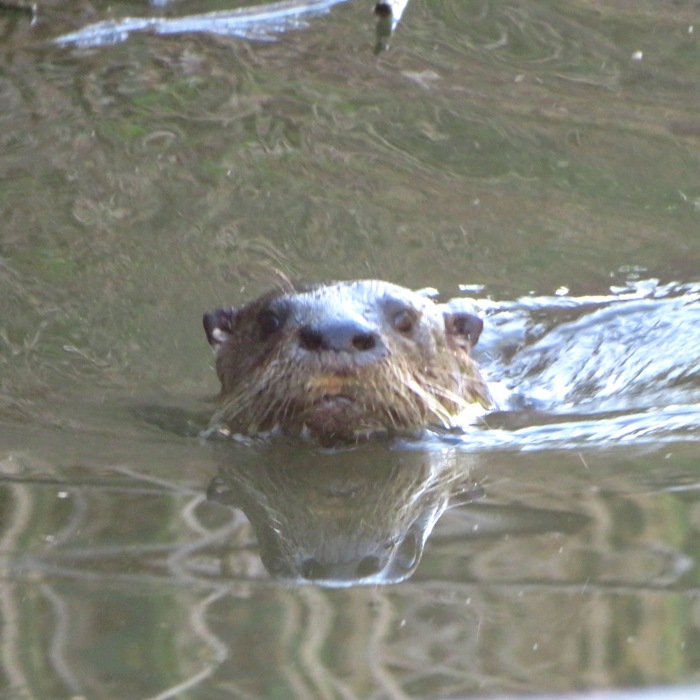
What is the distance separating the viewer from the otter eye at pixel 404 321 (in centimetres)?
443

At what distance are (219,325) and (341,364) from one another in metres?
0.90

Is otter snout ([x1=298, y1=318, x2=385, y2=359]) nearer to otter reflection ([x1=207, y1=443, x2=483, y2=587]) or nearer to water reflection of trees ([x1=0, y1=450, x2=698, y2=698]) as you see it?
otter reflection ([x1=207, y1=443, x2=483, y2=587])

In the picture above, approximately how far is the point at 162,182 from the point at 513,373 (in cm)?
197

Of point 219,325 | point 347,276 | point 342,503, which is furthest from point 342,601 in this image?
point 347,276

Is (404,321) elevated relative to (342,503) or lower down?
elevated

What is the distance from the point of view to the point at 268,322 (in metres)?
4.39

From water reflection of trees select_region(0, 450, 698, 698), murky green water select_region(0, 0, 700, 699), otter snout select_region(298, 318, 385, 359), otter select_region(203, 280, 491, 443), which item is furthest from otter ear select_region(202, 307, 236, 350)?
water reflection of trees select_region(0, 450, 698, 698)

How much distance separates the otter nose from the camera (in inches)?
157

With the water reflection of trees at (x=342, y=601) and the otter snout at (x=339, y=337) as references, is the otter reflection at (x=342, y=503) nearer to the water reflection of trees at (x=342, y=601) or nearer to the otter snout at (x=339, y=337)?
the water reflection of trees at (x=342, y=601)

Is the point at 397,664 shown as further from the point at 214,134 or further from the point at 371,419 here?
the point at 214,134

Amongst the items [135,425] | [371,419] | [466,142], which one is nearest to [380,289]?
[371,419]

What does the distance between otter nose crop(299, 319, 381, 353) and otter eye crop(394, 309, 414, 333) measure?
14.8 inches

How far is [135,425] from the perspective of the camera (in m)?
4.70

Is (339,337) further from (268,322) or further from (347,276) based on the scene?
(347,276)
